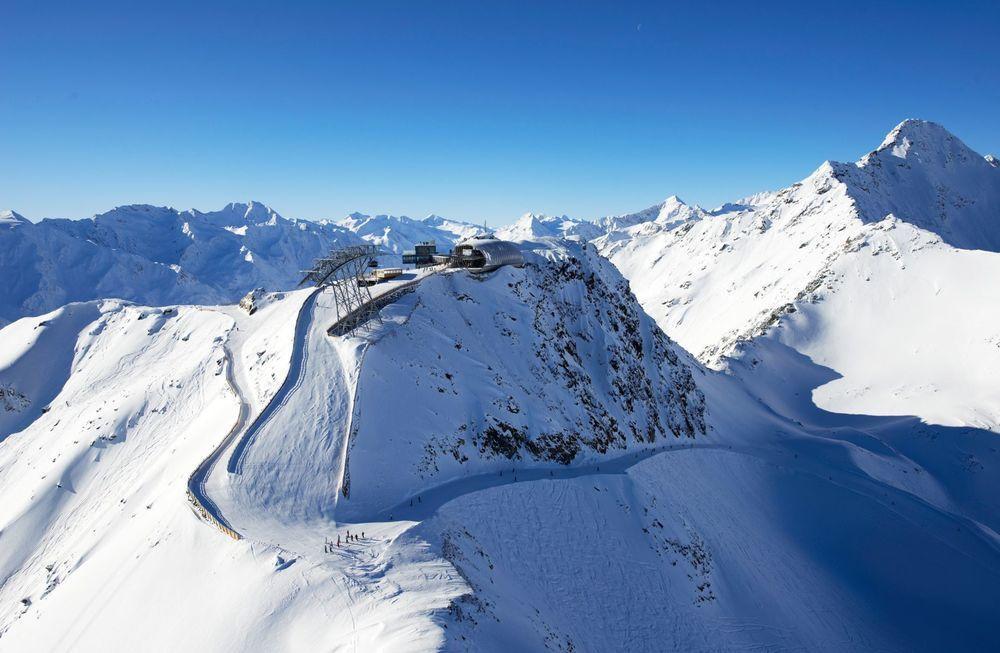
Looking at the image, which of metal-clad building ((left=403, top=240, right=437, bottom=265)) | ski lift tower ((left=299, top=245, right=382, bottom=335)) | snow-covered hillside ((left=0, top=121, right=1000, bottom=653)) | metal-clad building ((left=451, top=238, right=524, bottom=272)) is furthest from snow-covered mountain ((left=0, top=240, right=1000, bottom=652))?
metal-clad building ((left=403, top=240, right=437, bottom=265))

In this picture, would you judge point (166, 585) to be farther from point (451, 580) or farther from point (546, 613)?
point (546, 613)

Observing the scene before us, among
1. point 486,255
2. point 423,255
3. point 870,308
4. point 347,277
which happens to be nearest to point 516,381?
point 347,277

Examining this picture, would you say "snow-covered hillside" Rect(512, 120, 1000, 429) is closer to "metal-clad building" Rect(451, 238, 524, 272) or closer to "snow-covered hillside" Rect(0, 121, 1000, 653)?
"snow-covered hillside" Rect(0, 121, 1000, 653)

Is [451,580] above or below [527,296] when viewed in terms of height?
below

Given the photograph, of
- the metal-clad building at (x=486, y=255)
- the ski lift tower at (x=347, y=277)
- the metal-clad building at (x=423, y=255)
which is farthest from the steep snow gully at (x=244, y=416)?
the metal-clad building at (x=423, y=255)

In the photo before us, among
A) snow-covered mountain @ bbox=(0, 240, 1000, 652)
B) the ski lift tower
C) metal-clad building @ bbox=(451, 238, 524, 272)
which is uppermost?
metal-clad building @ bbox=(451, 238, 524, 272)

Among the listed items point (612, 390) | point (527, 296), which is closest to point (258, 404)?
point (527, 296)

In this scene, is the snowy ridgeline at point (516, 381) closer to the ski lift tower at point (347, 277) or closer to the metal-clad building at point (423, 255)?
the ski lift tower at point (347, 277)
